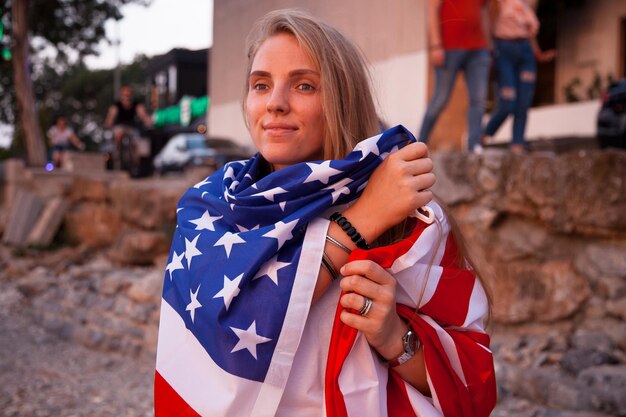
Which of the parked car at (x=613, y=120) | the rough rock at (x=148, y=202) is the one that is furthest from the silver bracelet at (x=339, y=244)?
the rough rock at (x=148, y=202)

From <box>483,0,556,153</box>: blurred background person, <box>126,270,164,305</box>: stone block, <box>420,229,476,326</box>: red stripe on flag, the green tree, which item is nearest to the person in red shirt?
<box>483,0,556,153</box>: blurred background person

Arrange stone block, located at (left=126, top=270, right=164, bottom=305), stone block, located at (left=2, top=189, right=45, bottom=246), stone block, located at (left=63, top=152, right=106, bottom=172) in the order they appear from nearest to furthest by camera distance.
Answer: stone block, located at (left=126, top=270, right=164, bottom=305) → stone block, located at (left=2, top=189, right=45, bottom=246) → stone block, located at (left=63, top=152, right=106, bottom=172)

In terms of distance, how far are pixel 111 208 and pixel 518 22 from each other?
5.92 meters

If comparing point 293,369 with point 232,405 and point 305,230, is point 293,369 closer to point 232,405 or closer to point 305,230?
point 232,405

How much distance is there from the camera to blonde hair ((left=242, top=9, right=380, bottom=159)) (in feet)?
5.05

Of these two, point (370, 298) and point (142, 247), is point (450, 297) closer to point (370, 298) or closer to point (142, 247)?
point (370, 298)

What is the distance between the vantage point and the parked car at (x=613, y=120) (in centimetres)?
644

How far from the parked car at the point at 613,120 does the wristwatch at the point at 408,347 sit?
5646 millimetres

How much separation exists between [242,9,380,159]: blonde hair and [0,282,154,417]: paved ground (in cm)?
314

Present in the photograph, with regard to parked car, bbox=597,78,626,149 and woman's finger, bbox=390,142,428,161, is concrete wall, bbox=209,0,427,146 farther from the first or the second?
woman's finger, bbox=390,142,428,161

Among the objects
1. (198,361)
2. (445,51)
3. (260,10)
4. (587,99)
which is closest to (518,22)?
Result: (445,51)

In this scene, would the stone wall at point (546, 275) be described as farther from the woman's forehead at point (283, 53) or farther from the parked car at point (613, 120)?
the woman's forehead at point (283, 53)

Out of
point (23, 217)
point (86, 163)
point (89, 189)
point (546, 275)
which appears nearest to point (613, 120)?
point (546, 275)

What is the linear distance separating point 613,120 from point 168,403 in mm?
6080
